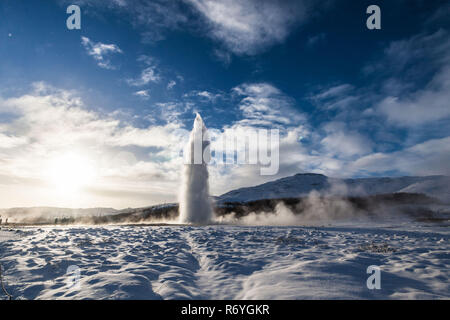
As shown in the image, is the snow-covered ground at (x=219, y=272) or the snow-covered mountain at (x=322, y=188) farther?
the snow-covered mountain at (x=322, y=188)

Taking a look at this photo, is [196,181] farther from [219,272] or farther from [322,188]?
[322,188]

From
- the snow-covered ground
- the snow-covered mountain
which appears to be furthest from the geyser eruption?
the snow-covered mountain

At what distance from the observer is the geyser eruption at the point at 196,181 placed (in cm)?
3331

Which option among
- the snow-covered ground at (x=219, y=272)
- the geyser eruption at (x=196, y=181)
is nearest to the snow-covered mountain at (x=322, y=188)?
the geyser eruption at (x=196, y=181)

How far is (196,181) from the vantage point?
34.2 metres

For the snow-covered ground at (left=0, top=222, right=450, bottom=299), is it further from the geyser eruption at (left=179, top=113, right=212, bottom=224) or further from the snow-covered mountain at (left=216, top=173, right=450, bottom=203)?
the snow-covered mountain at (left=216, top=173, right=450, bottom=203)

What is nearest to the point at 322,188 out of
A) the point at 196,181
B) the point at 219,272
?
the point at 196,181

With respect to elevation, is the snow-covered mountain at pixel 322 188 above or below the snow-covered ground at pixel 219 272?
above

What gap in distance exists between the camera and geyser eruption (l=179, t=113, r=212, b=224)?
109ft

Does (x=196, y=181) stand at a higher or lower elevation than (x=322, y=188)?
lower

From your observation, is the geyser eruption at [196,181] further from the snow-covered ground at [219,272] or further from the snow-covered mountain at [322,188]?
the snow-covered mountain at [322,188]
